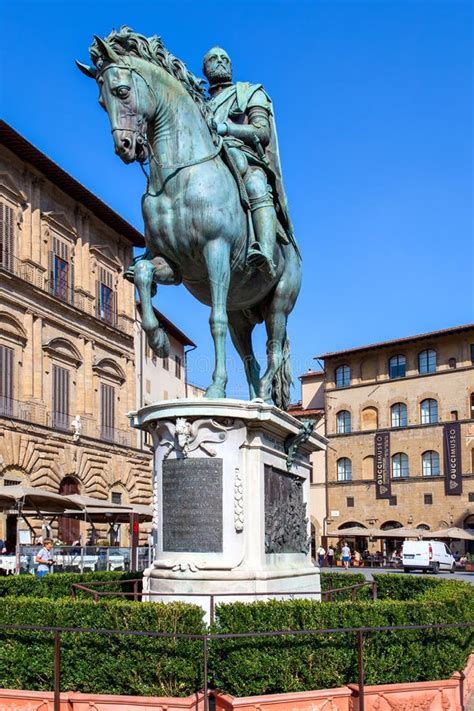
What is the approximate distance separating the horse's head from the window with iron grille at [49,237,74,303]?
3286 centimetres

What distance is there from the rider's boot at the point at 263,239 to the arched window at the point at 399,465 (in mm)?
50411

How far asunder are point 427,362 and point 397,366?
233 cm

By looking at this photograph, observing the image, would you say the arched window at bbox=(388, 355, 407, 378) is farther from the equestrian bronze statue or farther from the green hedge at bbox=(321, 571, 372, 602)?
the equestrian bronze statue

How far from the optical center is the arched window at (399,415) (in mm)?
59062

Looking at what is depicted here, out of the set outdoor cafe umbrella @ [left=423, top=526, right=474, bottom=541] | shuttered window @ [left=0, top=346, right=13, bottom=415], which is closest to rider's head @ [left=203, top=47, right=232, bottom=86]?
shuttered window @ [left=0, top=346, right=13, bottom=415]

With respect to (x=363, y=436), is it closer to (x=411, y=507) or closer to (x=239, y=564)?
(x=411, y=507)

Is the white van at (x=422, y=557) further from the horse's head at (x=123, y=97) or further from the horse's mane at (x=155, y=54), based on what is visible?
the horse's head at (x=123, y=97)

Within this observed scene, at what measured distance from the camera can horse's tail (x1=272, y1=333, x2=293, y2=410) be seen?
10.5 meters

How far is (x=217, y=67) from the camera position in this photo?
1026cm

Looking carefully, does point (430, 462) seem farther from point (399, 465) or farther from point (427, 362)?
point (427, 362)

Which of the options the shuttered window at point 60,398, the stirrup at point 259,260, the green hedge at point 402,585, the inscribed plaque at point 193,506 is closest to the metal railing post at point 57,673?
the inscribed plaque at point 193,506

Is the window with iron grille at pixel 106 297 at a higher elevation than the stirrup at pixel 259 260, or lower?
higher

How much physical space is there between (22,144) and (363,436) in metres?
32.2

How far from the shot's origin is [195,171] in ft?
28.9
